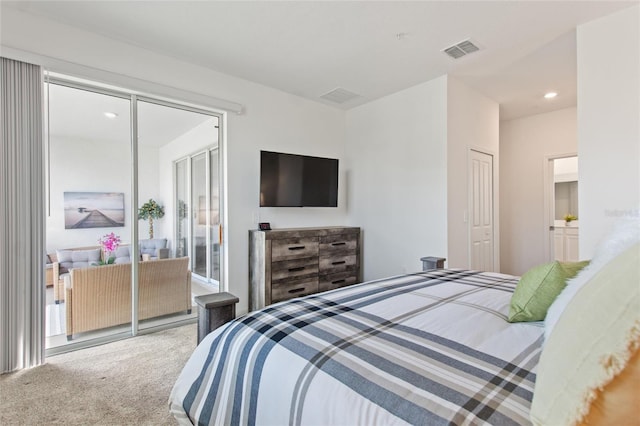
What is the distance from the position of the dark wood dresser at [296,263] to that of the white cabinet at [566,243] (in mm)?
4053

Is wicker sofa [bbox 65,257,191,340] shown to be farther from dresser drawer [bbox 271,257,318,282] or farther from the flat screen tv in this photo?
the flat screen tv

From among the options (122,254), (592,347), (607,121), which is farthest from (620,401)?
(122,254)

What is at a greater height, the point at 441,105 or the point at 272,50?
the point at 272,50

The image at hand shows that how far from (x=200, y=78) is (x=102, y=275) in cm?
221

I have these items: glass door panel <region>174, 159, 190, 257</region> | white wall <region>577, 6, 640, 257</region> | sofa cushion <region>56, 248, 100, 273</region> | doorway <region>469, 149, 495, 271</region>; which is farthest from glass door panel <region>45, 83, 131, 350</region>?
white wall <region>577, 6, 640, 257</region>

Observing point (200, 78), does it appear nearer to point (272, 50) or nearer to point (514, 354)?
point (272, 50)

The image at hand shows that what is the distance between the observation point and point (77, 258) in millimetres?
2750

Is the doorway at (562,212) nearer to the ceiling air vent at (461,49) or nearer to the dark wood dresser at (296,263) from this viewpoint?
the ceiling air vent at (461,49)

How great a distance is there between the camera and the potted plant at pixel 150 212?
3.07m

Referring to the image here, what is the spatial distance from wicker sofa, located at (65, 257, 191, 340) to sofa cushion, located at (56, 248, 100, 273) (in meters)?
0.07

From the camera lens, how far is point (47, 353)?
2.51 metres

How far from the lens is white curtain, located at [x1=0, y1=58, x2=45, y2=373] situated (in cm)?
226

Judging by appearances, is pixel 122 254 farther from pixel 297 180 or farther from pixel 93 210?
pixel 297 180

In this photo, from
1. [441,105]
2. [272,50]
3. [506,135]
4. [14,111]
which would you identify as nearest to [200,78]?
[272,50]
